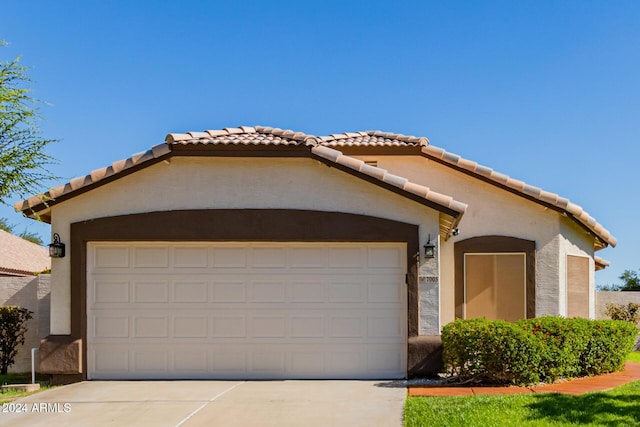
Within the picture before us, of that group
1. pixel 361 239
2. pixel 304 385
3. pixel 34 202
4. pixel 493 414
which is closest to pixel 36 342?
pixel 34 202

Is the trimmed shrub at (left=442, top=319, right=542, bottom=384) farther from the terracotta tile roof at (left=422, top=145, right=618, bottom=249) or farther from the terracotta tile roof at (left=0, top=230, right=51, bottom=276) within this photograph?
the terracotta tile roof at (left=0, top=230, right=51, bottom=276)

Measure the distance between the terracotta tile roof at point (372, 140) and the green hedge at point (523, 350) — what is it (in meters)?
5.33

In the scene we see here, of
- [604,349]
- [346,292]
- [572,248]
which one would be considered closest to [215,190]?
[346,292]

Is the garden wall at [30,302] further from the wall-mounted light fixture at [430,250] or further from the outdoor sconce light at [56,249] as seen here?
the wall-mounted light fixture at [430,250]

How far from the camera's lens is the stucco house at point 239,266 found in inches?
491

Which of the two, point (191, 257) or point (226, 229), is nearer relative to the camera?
point (226, 229)


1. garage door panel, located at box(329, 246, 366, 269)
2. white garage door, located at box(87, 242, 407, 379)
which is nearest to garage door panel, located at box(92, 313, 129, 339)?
white garage door, located at box(87, 242, 407, 379)

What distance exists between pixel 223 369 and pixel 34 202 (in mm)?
4257

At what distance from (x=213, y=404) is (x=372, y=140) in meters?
8.40

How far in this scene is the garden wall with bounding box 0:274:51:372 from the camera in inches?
571

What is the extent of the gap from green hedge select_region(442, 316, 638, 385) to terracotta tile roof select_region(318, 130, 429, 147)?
5.33 m

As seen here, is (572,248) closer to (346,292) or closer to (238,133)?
(346,292)

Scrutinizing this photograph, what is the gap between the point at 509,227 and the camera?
15.9 metres

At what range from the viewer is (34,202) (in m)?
12.4
